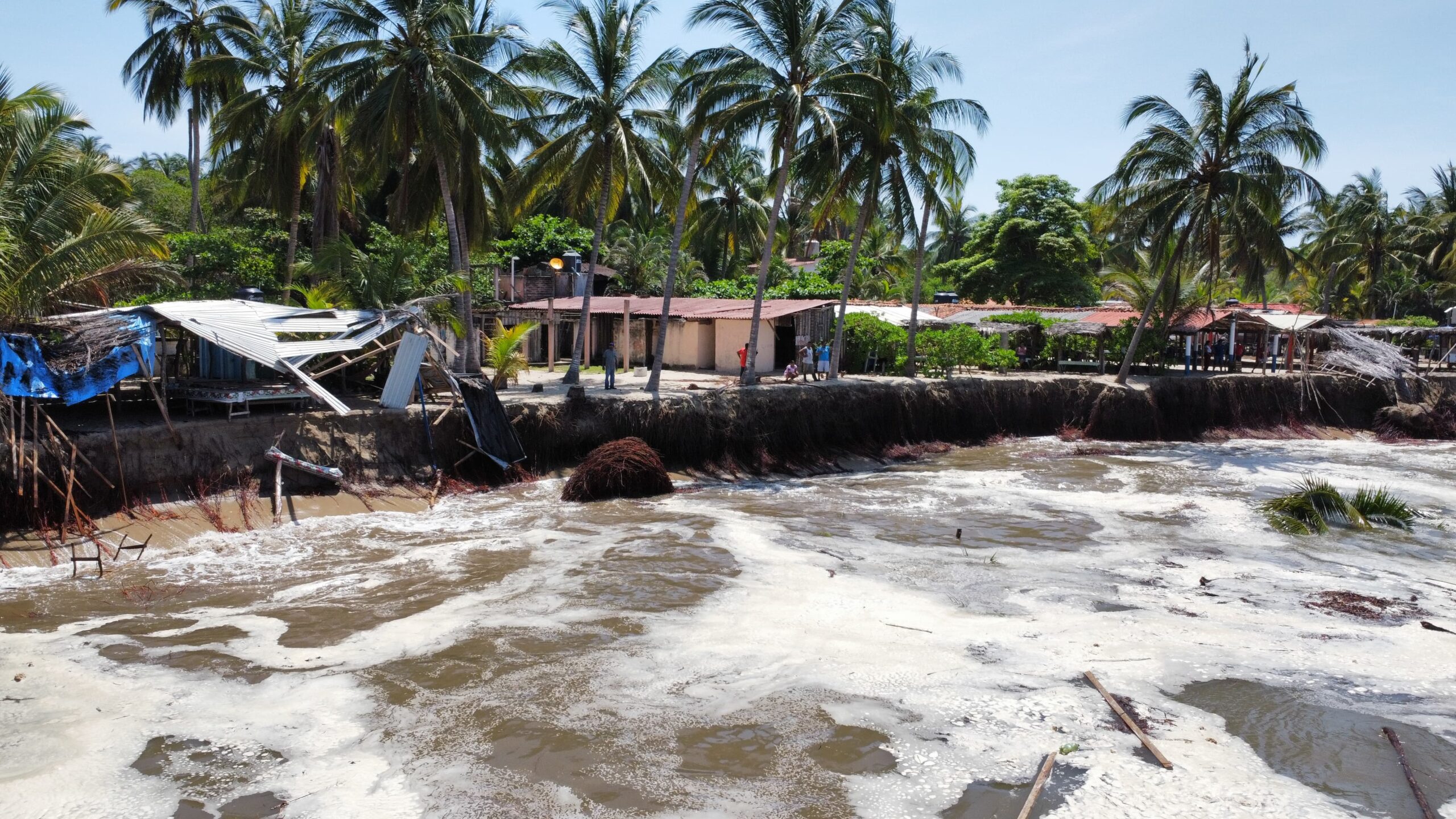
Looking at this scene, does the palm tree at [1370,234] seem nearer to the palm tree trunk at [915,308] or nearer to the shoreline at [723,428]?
the shoreline at [723,428]

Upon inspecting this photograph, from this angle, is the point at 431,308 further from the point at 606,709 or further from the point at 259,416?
the point at 606,709

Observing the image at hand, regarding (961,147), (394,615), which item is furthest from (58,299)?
(961,147)

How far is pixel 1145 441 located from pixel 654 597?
2233 centimetres

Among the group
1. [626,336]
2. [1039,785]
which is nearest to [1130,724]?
[1039,785]

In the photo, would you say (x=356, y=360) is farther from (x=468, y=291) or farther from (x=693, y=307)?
(x=693, y=307)

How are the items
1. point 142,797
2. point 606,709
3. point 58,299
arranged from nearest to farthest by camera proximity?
1. point 142,797
2. point 606,709
3. point 58,299

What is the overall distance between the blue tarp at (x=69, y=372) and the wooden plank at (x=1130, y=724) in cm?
1401

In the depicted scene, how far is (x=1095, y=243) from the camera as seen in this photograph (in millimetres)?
47031

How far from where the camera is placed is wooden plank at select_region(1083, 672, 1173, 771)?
25.2 ft

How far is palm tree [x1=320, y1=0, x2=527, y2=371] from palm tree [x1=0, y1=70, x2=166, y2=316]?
18.7 feet

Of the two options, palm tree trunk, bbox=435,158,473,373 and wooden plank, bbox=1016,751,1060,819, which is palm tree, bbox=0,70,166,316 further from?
wooden plank, bbox=1016,751,1060,819

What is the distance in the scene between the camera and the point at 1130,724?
8.27 meters

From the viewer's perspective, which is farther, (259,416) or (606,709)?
(259,416)

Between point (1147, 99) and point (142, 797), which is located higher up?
point (1147, 99)
